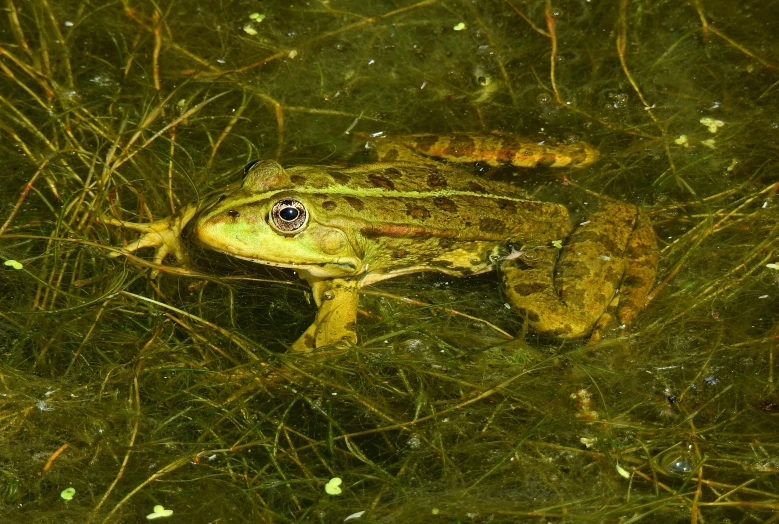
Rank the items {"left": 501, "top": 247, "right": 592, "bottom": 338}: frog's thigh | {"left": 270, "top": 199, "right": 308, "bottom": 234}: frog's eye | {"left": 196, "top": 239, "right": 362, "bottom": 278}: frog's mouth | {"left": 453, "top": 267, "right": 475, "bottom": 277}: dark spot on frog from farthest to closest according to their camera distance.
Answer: {"left": 453, "top": 267, "right": 475, "bottom": 277}: dark spot on frog → {"left": 501, "top": 247, "right": 592, "bottom": 338}: frog's thigh → {"left": 196, "top": 239, "right": 362, "bottom": 278}: frog's mouth → {"left": 270, "top": 199, "right": 308, "bottom": 234}: frog's eye

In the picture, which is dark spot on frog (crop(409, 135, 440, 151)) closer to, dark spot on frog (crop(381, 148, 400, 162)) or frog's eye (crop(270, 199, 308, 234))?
dark spot on frog (crop(381, 148, 400, 162))

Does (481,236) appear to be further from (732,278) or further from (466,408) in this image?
(732,278)

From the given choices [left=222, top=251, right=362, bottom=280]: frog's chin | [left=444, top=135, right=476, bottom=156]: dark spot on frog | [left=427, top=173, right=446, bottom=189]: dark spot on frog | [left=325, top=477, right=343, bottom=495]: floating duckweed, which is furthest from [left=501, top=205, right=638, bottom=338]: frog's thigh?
[left=325, top=477, right=343, bottom=495]: floating duckweed

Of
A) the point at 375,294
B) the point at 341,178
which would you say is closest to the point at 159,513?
the point at 375,294

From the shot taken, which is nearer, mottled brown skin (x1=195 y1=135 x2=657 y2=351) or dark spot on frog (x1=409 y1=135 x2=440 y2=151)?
mottled brown skin (x1=195 y1=135 x2=657 y2=351)

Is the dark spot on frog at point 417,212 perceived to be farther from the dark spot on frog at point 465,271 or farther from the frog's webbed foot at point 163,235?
the frog's webbed foot at point 163,235

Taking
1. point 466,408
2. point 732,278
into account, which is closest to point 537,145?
point 732,278

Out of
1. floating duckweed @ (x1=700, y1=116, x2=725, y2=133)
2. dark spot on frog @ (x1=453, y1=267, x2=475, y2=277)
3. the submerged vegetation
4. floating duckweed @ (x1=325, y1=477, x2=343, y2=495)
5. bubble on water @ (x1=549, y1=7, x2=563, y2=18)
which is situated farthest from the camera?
bubble on water @ (x1=549, y1=7, x2=563, y2=18)

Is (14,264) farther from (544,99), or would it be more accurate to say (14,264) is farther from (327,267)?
(544,99)
